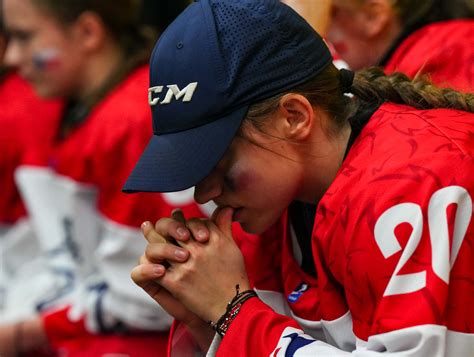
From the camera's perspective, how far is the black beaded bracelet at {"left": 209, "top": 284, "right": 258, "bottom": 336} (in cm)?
175

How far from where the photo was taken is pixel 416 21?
262 centimetres

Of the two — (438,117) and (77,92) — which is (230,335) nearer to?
(438,117)

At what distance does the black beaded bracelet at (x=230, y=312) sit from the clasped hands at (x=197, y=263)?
0.01m

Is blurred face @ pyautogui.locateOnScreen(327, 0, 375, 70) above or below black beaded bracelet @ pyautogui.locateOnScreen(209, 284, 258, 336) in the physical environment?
above

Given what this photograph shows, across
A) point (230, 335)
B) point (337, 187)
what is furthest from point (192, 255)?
point (337, 187)

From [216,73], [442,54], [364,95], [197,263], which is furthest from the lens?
[442,54]

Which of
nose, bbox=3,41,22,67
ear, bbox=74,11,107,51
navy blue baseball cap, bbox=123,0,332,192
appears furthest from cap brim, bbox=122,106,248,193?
nose, bbox=3,41,22,67

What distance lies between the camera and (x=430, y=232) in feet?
4.94

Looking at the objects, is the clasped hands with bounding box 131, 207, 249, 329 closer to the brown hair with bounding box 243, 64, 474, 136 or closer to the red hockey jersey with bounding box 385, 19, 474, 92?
the brown hair with bounding box 243, 64, 474, 136

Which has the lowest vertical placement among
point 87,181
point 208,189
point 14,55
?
point 87,181

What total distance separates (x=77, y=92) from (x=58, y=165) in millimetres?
299

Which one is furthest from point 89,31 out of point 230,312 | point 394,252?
point 394,252

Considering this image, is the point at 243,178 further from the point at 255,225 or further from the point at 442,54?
the point at 442,54

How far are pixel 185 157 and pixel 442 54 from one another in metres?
0.93
